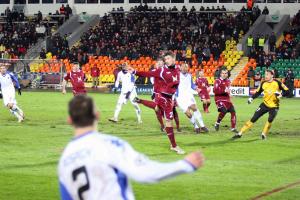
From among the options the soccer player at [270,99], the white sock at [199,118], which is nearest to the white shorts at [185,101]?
the white sock at [199,118]

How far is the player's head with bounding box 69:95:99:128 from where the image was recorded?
211 inches

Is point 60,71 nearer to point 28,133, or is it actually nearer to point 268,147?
point 28,133

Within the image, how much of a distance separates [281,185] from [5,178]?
5735 millimetres

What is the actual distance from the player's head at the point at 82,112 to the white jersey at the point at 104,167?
111 millimetres

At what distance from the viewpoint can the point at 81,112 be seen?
5.36 meters

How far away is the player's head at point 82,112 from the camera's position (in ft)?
17.6

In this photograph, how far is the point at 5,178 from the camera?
13.7 metres

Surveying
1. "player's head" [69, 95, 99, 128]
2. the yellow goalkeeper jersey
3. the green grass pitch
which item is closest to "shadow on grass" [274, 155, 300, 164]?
the green grass pitch

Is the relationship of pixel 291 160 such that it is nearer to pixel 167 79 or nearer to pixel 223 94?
pixel 167 79

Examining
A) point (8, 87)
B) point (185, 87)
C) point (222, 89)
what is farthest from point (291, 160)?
point (8, 87)

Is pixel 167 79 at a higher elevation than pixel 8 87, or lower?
higher

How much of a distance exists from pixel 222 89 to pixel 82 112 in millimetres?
17143

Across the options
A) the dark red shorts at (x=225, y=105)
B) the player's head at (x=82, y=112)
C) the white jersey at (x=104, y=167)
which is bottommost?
the dark red shorts at (x=225, y=105)

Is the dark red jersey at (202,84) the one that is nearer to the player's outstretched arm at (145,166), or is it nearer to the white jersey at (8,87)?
the white jersey at (8,87)
